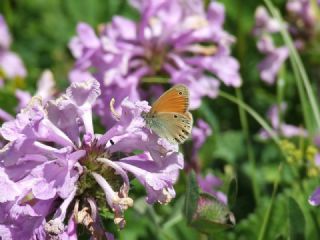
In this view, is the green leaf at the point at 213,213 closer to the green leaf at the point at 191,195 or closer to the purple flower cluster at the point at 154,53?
the green leaf at the point at 191,195

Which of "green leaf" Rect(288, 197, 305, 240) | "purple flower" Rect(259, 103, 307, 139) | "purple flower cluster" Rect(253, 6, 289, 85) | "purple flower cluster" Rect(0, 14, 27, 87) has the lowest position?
"purple flower cluster" Rect(0, 14, 27, 87)

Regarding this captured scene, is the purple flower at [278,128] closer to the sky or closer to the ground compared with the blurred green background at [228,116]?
closer to the sky

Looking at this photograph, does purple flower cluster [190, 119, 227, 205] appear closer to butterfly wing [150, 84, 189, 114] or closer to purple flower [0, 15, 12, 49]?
butterfly wing [150, 84, 189, 114]

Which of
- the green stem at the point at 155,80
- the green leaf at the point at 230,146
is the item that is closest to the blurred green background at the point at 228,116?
the green leaf at the point at 230,146

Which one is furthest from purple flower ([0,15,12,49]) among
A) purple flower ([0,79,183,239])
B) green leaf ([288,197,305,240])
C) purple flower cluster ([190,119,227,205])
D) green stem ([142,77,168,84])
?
green leaf ([288,197,305,240])

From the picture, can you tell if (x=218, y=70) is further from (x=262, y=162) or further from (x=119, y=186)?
(x=119, y=186)

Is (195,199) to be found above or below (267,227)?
above

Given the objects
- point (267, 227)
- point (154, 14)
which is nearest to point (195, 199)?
point (267, 227)
